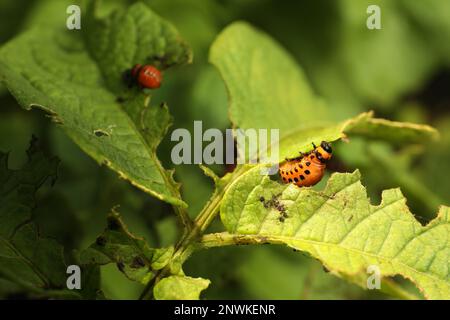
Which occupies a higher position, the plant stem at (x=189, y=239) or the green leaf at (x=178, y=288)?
the plant stem at (x=189, y=239)

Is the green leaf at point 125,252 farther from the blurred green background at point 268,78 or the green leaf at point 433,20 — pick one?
the green leaf at point 433,20

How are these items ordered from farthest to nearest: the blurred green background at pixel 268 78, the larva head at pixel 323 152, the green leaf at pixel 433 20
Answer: the green leaf at pixel 433 20 → the blurred green background at pixel 268 78 → the larva head at pixel 323 152

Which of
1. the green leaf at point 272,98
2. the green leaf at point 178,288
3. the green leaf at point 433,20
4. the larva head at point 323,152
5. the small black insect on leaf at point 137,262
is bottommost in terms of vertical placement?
the green leaf at point 178,288

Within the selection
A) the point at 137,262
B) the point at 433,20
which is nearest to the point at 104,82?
the point at 137,262

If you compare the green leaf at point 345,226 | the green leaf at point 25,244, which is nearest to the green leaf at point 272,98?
the green leaf at point 345,226

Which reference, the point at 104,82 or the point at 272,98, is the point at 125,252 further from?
the point at 272,98

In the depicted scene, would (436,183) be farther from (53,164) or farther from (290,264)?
(53,164)
